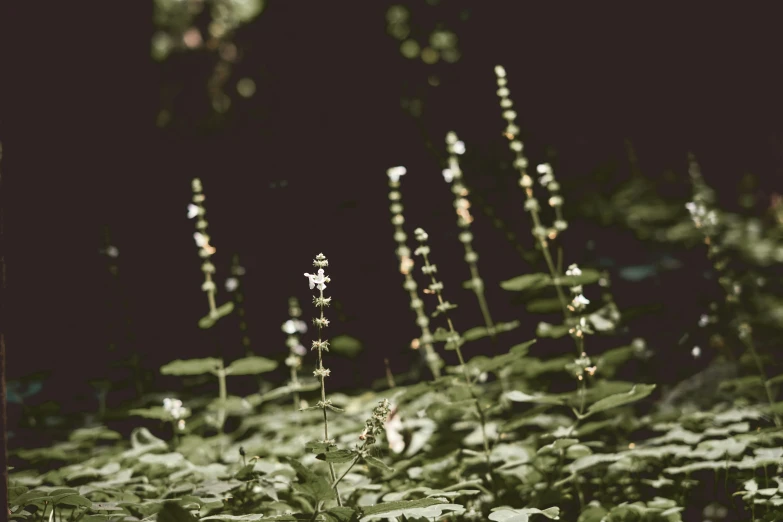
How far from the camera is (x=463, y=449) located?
229 centimetres

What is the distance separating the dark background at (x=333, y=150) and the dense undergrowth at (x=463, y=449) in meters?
1.05

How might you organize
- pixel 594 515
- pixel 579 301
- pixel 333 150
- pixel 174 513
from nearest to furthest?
1. pixel 174 513
2. pixel 594 515
3. pixel 579 301
4. pixel 333 150

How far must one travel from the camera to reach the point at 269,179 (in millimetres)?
5113

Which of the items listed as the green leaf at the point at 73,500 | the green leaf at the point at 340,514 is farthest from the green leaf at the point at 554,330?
the green leaf at the point at 73,500

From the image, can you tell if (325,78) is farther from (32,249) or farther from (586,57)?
(32,249)

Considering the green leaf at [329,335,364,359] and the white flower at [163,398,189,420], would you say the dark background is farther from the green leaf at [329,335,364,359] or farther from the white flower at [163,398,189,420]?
the white flower at [163,398,189,420]

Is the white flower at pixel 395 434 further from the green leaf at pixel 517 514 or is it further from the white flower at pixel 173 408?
the green leaf at pixel 517 514

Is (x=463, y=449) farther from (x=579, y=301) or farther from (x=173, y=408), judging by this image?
(x=173, y=408)

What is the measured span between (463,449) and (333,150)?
11.2ft

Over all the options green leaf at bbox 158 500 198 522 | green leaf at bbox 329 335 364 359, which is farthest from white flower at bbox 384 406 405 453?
green leaf at bbox 158 500 198 522

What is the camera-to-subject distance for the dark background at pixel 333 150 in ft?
14.6

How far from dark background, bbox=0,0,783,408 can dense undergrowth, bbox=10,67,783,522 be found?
1049 millimetres

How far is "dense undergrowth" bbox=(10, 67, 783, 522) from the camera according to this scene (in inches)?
64.7

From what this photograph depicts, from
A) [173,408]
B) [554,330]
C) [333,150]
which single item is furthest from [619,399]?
[333,150]
